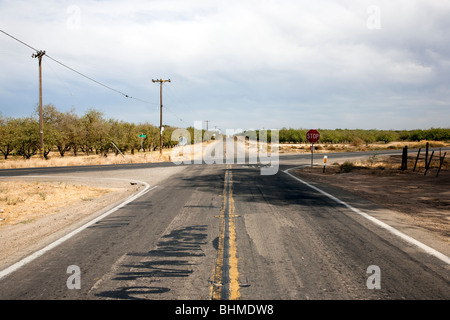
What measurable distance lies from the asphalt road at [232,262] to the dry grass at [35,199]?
2.86 m

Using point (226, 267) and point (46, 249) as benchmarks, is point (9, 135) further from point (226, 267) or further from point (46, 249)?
point (226, 267)

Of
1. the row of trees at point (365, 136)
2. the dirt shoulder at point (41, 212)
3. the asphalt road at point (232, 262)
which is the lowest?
the dirt shoulder at point (41, 212)

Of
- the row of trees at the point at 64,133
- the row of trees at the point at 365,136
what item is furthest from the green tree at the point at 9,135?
the row of trees at the point at 365,136

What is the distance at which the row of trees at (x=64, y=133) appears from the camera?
1491 inches

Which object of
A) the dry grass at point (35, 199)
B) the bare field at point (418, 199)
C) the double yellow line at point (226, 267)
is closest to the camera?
the double yellow line at point (226, 267)

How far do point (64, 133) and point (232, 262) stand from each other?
1812 inches

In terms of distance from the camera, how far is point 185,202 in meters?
9.30

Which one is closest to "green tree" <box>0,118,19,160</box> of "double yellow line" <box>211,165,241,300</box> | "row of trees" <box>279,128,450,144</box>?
"double yellow line" <box>211,165,241,300</box>

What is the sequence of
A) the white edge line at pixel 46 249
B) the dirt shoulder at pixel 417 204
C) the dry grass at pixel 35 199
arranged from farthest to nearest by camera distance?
the dry grass at pixel 35 199
the dirt shoulder at pixel 417 204
the white edge line at pixel 46 249

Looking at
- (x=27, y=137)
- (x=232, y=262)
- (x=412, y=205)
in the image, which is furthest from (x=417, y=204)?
(x=27, y=137)

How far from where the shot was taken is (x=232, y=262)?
4.41 metres

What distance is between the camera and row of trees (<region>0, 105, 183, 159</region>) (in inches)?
1491

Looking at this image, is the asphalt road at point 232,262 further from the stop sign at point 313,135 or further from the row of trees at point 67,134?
the row of trees at point 67,134
